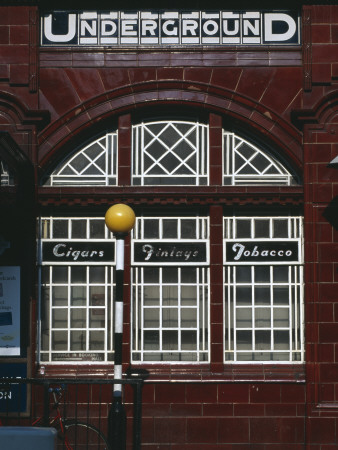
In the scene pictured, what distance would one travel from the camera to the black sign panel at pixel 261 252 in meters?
12.1

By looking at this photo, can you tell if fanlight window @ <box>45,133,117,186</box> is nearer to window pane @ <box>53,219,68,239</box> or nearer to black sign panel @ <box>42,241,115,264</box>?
window pane @ <box>53,219,68,239</box>

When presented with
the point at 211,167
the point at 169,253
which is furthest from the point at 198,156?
the point at 169,253

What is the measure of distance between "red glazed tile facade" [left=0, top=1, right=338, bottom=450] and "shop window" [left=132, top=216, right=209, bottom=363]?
188mm

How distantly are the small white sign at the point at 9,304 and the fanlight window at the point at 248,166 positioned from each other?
337 centimetres

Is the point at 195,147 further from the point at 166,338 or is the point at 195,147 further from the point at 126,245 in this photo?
the point at 166,338

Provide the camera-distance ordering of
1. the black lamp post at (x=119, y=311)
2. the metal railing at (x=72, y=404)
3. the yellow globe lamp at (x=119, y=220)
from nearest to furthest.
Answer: the black lamp post at (x=119, y=311) < the yellow globe lamp at (x=119, y=220) < the metal railing at (x=72, y=404)

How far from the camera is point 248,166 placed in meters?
12.4

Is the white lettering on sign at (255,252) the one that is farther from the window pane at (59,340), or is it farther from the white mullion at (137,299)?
the window pane at (59,340)

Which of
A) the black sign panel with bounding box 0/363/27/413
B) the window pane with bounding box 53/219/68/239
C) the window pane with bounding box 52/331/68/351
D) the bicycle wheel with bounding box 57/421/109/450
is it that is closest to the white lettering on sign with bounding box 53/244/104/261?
the window pane with bounding box 53/219/68/239

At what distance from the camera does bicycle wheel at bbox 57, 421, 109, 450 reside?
10.9 meters

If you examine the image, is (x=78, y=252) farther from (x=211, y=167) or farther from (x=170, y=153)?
(x=211, y=167)

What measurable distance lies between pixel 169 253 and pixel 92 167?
1721 mm

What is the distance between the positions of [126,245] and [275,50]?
3.60m

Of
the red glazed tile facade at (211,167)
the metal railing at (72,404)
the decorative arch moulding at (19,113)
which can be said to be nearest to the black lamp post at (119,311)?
the metal railing at (72,404)
